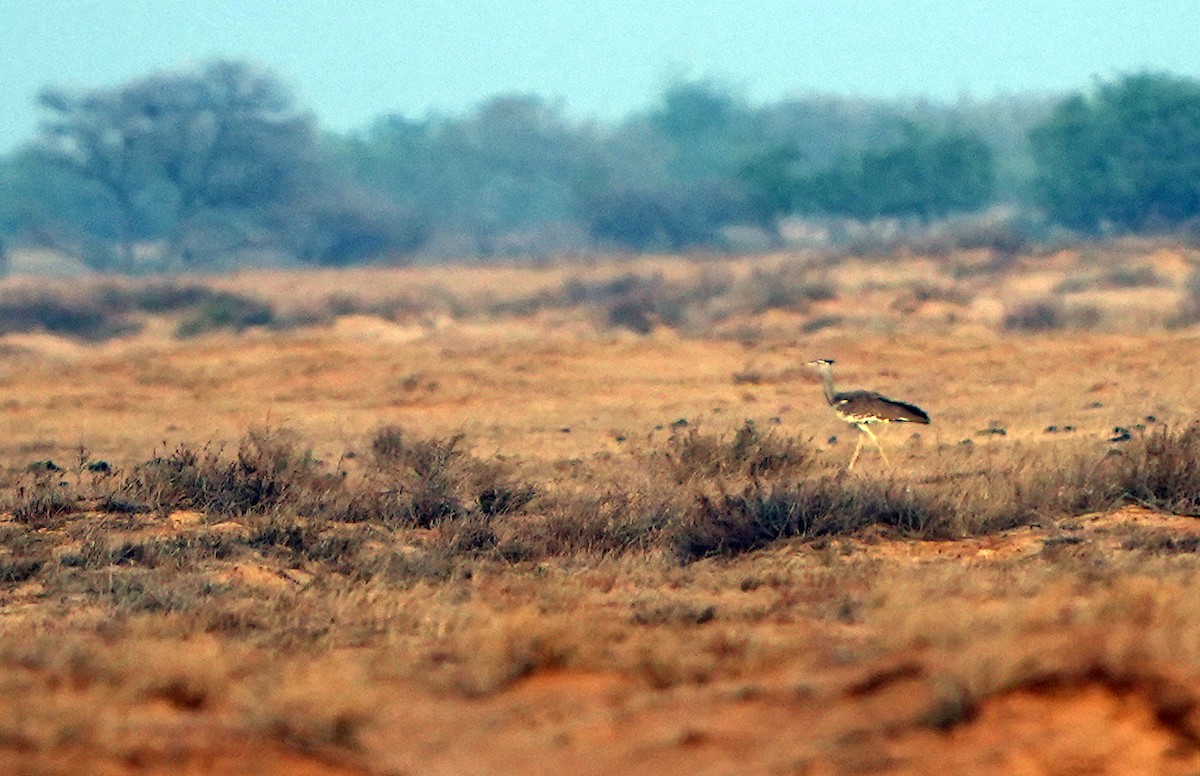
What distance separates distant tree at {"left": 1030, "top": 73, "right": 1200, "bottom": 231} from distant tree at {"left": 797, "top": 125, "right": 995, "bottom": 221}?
405 centimetres

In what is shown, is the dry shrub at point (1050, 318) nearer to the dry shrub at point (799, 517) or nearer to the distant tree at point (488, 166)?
the dry shrub at point (799, 517)

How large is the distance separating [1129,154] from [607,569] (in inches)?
2009

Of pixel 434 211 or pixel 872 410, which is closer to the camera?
pixel 872 410

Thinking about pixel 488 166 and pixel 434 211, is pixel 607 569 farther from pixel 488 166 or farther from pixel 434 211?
pixel 488 166

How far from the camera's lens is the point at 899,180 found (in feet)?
206

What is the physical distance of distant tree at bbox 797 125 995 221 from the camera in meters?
62.7

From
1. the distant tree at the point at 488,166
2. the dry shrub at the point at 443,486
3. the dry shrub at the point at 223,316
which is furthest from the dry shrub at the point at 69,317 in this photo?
the distant tree at the point at 488,166

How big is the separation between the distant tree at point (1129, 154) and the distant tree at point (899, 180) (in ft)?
13.3

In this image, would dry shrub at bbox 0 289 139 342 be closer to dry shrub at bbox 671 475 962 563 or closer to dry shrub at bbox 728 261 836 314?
dry shrub at bbox 728 261 836 314

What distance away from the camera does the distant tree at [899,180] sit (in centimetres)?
6269

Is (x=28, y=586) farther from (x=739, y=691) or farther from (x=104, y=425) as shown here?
(x=104, y=425)

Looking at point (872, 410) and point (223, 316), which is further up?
point (223, 316)

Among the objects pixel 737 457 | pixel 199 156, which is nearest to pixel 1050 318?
pixel 737 457

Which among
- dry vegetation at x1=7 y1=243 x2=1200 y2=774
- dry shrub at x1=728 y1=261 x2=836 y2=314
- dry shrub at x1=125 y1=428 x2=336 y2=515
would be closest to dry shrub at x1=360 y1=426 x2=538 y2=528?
dry vegetation at x1=7 y1=243 x2=1200 y2=774
